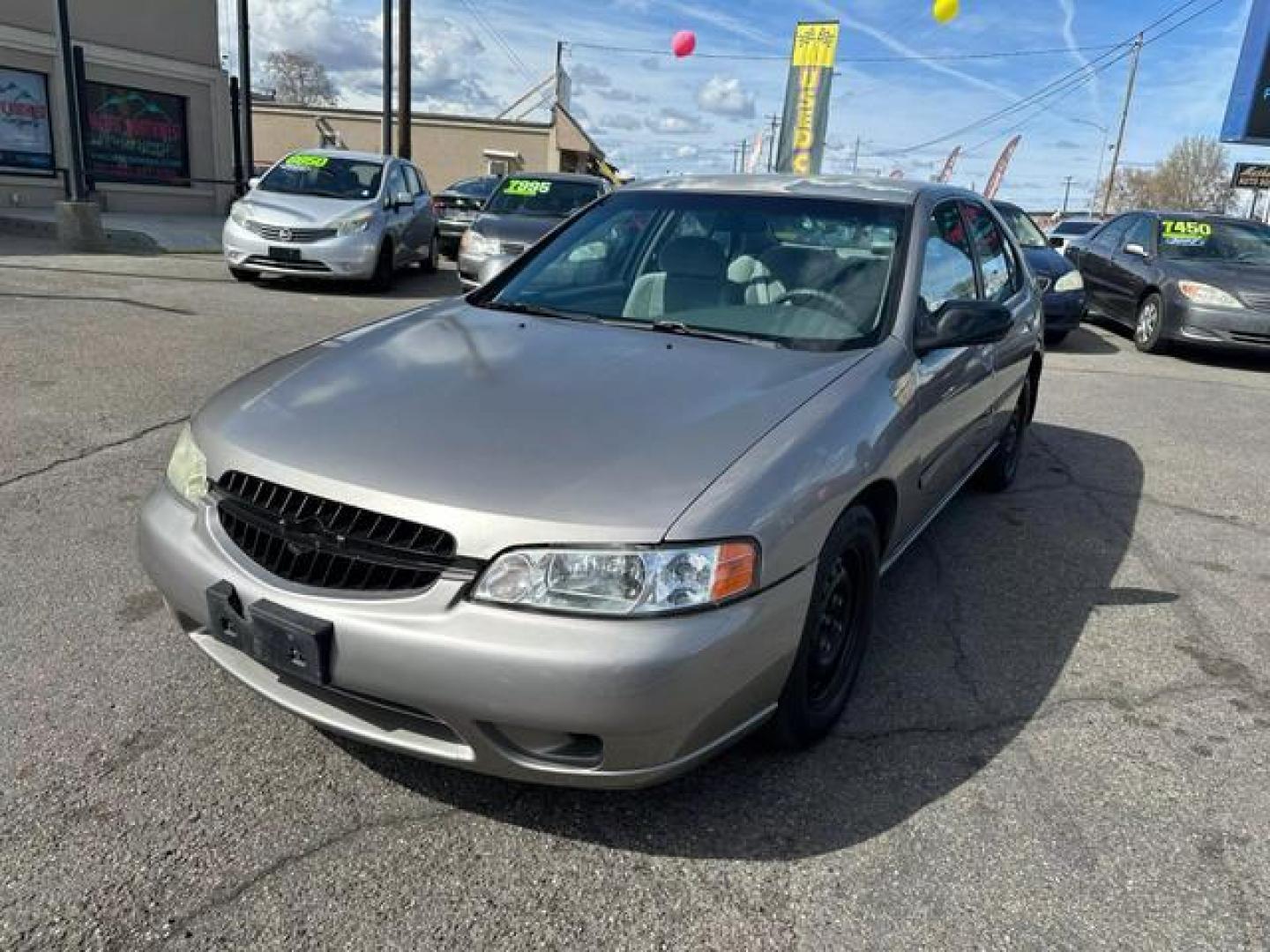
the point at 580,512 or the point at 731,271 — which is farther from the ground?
the point at 731,271

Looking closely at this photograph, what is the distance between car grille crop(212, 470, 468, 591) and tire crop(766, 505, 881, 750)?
94cm

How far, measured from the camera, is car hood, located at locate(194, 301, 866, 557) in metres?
2.10

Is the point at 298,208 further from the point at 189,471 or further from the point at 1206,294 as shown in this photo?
Answer: the point at 1206,294

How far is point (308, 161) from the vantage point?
11.8m

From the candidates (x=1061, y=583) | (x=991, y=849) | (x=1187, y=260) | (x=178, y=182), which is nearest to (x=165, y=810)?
(x=991, y=849)

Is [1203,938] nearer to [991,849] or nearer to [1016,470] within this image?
[991,849]

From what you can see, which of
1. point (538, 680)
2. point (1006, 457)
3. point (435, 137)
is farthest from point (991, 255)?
point (435, 137)

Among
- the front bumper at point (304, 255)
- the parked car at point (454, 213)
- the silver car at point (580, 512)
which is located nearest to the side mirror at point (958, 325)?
the silver car at point (580, 512)

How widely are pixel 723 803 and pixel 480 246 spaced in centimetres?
972

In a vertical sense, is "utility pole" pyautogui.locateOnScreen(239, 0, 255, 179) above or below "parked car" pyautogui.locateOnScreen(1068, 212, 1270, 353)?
above

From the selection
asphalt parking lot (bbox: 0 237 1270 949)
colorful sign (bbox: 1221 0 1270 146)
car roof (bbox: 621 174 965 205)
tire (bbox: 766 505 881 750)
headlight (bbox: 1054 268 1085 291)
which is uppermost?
colorful sign (bbox: 1221 0 1270 146)

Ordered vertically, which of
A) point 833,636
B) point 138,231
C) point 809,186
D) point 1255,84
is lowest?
point 138,231

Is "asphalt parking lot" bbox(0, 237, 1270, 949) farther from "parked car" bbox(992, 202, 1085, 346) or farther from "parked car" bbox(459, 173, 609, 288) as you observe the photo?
"parked car" bbox(459, 173, 609, 288)

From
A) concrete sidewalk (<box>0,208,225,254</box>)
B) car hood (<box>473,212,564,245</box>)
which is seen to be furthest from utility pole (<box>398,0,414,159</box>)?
car hood (<box>473,212,564,245</box>)
